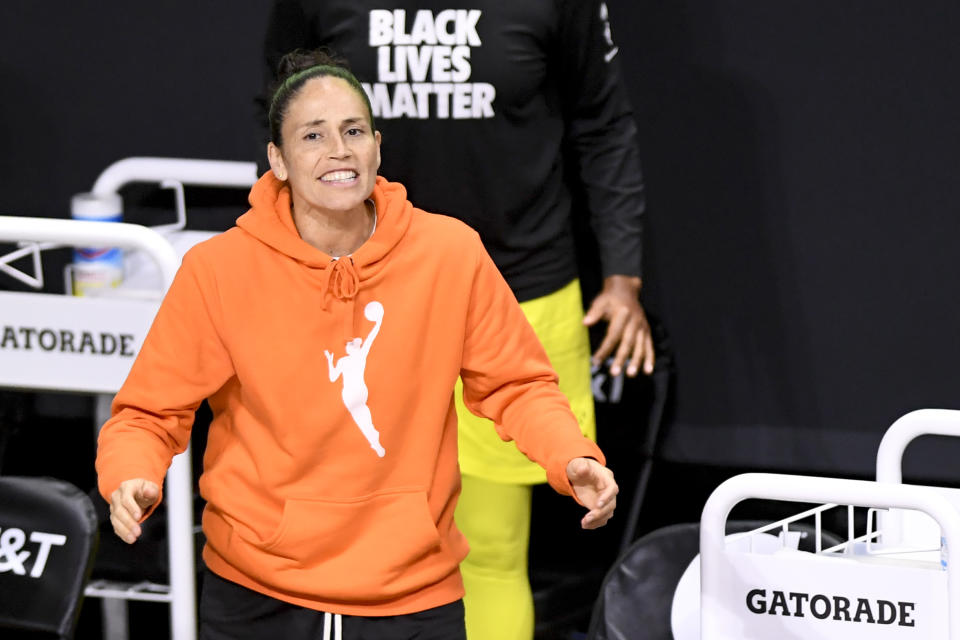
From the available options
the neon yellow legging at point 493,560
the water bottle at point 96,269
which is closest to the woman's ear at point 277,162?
the neon yellow legging at point 493,560

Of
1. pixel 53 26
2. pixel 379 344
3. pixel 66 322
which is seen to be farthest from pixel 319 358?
pixel 53 26

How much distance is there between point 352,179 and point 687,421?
193 centimetres

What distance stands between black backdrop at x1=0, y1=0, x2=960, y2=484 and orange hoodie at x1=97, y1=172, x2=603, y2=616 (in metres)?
1.64

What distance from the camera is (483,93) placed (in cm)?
295

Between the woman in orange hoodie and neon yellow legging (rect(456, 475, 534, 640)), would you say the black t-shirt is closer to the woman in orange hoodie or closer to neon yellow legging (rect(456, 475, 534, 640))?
neon yellow legging (rect(456, 475, 534, 640))

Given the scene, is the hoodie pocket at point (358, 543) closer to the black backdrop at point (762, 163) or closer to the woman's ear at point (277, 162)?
the woman's ear at point (277, 162)

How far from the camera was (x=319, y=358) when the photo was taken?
7.43 ft

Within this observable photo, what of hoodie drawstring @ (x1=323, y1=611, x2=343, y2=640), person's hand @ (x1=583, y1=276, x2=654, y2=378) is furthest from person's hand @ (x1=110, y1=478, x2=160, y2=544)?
person's hand @ (x1=583, y1=276, x2=654, y2=378)

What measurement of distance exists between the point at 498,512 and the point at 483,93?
77cm

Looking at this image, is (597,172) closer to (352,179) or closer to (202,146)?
(352,179)

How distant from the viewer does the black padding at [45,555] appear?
259cm

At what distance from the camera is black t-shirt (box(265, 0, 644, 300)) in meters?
2.94

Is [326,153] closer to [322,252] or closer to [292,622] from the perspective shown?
[322,252]

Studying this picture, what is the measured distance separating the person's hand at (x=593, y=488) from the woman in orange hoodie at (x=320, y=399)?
56mm
